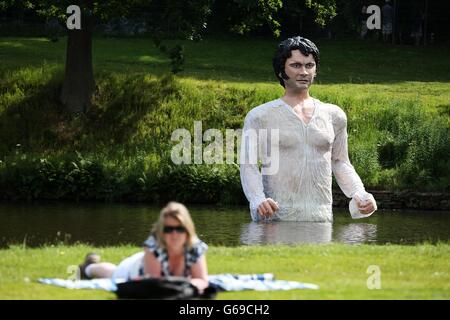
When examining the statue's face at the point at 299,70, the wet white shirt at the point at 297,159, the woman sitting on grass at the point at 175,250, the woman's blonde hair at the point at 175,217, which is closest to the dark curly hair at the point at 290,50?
the statue's face at the point at 299,70

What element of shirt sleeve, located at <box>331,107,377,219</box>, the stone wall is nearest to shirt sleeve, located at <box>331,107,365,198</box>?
shirt sleeve, located at <box>331,107,377,219</box>

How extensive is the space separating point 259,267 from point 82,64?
1764 centimetres

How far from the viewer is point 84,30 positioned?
30016 millimetres

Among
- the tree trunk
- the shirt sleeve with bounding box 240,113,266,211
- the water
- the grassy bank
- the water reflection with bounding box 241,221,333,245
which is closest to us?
the shirt sleeve with bounding box 240,113,266,211

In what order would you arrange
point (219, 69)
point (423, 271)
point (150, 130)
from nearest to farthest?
point (423, 271)
point (150, 130)
point (219, 69)

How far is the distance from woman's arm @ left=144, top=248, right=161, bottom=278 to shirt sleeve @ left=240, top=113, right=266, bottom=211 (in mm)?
3724

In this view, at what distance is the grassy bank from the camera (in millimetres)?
26984

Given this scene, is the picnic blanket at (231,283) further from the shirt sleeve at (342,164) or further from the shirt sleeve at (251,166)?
the shirt sleeve at (342,164)

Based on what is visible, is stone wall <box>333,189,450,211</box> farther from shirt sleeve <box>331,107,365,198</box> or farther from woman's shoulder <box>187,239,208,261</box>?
woman's shoulder <box>187,239,208,261</box>

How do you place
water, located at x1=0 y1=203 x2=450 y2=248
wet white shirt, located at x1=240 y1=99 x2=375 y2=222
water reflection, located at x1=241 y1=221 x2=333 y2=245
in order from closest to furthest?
wet white shirt, located at x1=240 y1=99 x2=375 y2=222, water reflection, located at x1=241 y1=221 x2=333 y2=245, water, located at x1=0 y1=203 x2=450 y2=248
